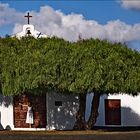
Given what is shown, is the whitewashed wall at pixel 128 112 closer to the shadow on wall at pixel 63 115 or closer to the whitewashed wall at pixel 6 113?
the shadow on wall at pixel 63 115

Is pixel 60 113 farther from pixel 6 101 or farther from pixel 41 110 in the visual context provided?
pixel 6 101

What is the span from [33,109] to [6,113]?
145 cm

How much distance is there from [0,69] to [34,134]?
10.2ft

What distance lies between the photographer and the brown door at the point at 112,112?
111 ft

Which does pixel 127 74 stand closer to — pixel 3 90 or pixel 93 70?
pixel 93 70

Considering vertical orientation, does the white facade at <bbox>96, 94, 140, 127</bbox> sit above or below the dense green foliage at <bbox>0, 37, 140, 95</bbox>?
below

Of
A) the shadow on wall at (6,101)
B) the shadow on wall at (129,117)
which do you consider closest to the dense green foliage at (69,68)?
the shadow on wall at (6,101)

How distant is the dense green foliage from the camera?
2477 centimetres

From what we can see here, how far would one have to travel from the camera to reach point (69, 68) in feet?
81.6

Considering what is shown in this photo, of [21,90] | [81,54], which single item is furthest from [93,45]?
[21,90]

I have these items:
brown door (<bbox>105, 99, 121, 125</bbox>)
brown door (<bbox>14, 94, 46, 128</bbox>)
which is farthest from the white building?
brown door (<bbox>105, 99, 121, 125</bbox>)

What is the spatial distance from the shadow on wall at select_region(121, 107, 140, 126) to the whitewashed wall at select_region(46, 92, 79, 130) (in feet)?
14.5

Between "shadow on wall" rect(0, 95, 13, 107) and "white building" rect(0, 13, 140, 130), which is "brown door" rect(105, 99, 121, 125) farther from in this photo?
"shadow on wall" rect(0, 95, 13, 107)

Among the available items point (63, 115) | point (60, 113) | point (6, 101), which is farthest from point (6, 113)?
point (63, 115)
